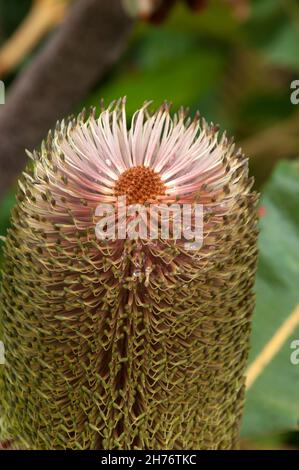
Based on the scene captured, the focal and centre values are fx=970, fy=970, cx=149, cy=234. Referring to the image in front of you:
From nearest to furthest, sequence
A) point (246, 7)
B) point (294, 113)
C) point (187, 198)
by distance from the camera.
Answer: point (187, 198) < point (246, 7) < point (294, 113)

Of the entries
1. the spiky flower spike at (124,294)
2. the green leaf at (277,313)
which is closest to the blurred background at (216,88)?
the green leaf at (277,313)

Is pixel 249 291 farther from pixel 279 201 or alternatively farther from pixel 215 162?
pixel 279 201

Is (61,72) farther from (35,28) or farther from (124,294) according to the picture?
(124,294)

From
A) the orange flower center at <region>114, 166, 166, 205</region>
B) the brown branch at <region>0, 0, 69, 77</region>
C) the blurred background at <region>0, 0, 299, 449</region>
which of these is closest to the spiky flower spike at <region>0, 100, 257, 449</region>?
the orange flower center at <region>114, 166, 166, 205</region>

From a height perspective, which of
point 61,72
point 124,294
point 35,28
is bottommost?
point 124,294

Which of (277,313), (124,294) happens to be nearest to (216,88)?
(277,313)

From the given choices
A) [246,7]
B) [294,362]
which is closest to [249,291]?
[294,362]
